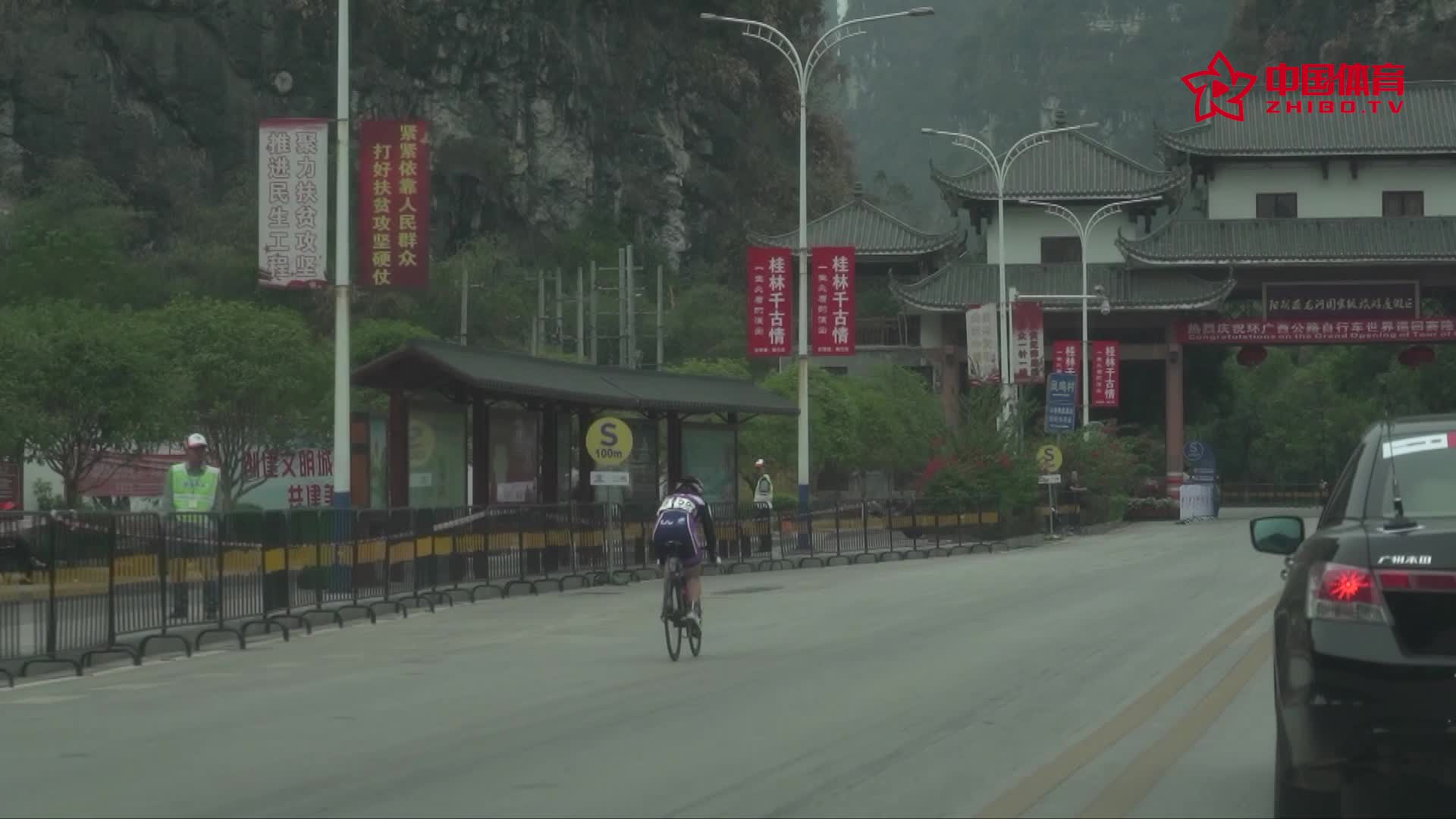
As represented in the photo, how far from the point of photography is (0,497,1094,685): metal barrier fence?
683 inches

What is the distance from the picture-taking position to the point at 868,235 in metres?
81.2

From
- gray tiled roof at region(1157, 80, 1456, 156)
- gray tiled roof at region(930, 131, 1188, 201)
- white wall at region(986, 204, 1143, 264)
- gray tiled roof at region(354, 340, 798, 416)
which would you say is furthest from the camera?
white wall at region(986, 204, 1143, 264)

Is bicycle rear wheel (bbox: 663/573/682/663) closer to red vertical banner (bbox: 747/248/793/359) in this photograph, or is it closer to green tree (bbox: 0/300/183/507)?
green tree (bbox: 0/300/183/507)

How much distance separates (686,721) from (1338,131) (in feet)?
225

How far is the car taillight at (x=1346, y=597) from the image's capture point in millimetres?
7523

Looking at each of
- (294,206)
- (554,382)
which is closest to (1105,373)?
(554,382)

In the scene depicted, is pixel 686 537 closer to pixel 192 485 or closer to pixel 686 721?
pixel 686 721

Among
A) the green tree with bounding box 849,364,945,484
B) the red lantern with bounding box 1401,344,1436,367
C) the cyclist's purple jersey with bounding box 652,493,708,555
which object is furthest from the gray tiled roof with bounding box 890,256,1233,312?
the cyclist's purple jersey with bounding box 652,493,708,555

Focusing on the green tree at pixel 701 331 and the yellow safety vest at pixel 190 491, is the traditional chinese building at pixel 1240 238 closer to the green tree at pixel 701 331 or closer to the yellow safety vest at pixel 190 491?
the green tree at pixel 701 331

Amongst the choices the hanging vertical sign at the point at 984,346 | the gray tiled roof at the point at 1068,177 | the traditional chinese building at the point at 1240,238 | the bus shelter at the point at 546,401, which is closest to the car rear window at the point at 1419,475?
the bus shelter at the point at 546,401

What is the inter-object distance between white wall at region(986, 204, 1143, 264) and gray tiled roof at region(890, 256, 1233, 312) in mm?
1204

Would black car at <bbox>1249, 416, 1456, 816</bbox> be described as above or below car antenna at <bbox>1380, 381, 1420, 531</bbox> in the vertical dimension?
below

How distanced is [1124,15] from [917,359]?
383ft

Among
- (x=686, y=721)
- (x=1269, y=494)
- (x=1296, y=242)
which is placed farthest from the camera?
(x=1269, y=494)
